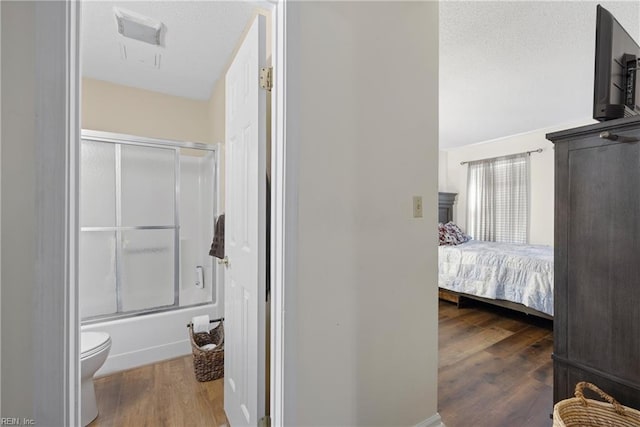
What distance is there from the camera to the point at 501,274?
3193 mm

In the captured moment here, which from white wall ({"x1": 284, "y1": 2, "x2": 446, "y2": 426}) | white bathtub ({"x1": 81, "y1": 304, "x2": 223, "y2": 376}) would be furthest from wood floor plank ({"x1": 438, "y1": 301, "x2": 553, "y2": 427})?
white bathtub ({"x1": 81, "y1": 304, "x2": 223, "y2": 376})

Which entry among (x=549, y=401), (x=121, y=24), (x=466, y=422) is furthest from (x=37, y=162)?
(x=549, y=401)

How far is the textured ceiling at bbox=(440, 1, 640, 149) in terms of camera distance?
6.30 ft

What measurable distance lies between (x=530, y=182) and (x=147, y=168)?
537 centimetres

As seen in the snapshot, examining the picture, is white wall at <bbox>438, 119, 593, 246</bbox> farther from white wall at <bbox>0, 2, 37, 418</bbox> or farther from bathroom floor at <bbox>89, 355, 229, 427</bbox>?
white wall at <bbox>0, 2, 37, 418</bbox>

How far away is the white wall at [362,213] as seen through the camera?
3.74ft

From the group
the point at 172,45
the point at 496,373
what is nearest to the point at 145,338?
the point at 172,45

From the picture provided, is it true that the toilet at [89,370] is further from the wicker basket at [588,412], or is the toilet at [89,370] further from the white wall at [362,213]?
the wicker basket at [588,412]

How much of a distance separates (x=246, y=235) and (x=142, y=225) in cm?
188

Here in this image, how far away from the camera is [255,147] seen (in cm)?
129

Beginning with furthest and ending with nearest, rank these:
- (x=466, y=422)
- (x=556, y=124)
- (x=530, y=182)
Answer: (x=530, y=182), (x=556, y=124), (x=466, y=422)

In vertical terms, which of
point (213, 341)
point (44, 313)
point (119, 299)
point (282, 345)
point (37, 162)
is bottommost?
point (213, 341)

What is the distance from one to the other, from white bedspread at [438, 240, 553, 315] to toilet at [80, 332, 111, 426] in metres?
3.57

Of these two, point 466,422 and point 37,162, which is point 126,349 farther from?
point 466,422
